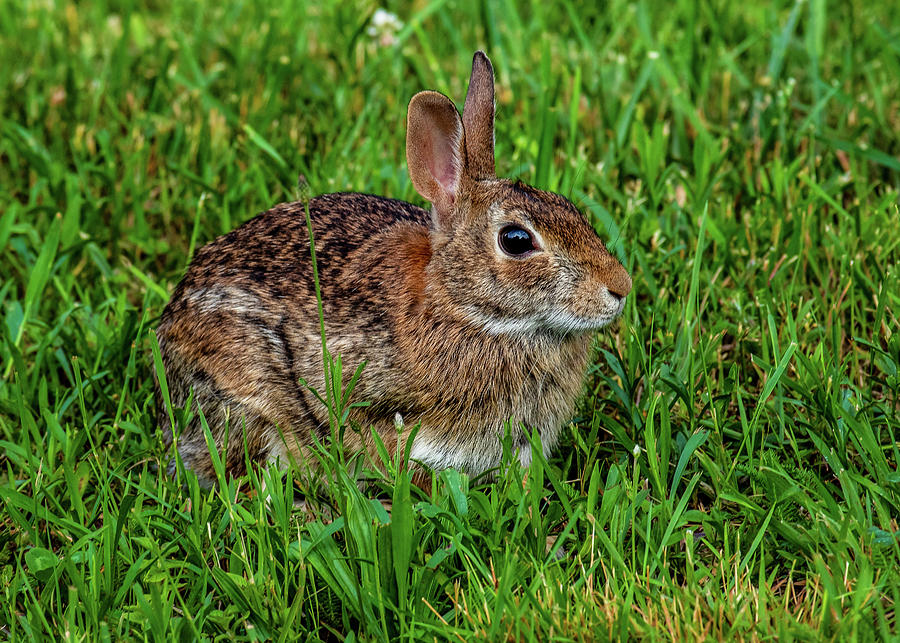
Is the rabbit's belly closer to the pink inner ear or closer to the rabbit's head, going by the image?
the rabbit's head

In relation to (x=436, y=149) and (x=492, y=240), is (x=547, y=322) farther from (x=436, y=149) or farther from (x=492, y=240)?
(x=436, y=149)

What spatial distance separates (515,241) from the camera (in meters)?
3.74

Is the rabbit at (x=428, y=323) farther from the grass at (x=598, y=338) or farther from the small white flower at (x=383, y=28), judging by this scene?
the small white flower at (x=383, y=28)

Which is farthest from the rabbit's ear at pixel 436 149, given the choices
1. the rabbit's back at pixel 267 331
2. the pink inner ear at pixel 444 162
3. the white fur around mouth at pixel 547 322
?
the white fur around mouth at pixel 547 322

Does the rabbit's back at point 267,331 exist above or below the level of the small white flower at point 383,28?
below

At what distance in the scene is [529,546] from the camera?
3326 millimetres

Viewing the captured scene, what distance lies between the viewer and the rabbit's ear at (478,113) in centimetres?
382

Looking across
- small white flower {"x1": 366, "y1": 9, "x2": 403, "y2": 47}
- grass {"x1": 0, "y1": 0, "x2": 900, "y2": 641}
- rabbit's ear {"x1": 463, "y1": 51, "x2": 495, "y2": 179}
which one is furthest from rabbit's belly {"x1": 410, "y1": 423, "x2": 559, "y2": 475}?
small white flower {"x1": 366, "y1": 9, "x2": 403, "y2": 47}

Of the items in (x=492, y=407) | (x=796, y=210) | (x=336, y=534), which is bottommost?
(x=336, y=534)

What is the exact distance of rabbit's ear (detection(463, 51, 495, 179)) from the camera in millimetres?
3818

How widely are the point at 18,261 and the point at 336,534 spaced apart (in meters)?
2.33

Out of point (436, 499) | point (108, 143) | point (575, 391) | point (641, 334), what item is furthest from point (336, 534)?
point (108, 143)

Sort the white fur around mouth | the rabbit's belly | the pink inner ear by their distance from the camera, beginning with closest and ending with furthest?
1. the white fur around mouth
2. the rabbit's belly
3. the pink inner ear

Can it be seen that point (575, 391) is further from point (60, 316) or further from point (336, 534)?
point (60, 316)
